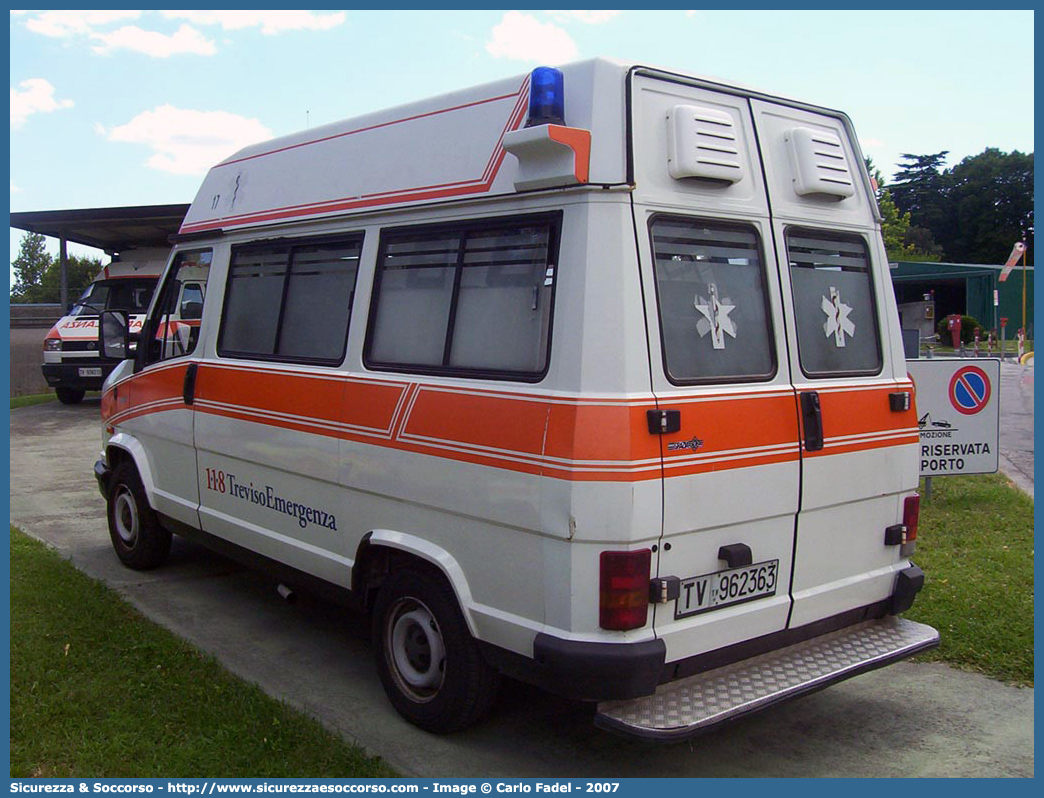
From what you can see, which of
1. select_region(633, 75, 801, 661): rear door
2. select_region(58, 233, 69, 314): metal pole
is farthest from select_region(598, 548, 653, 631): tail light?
select_region(58, 233, 69, 314): metal pole

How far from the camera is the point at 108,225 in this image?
61.4ft

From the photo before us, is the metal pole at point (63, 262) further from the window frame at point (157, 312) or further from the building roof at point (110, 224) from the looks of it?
the window frame at point (157, 312)

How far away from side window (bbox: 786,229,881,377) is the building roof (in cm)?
1435

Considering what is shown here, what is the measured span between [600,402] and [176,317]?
3878 mm

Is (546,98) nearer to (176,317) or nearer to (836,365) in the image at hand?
(836,365)

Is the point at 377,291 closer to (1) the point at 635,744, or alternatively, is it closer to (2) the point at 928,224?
(1) the point at 635,744

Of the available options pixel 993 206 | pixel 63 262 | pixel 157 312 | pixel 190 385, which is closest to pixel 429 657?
pixel 190 385

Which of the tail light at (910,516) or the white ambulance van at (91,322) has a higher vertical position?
the white ambulance van at (91,322)

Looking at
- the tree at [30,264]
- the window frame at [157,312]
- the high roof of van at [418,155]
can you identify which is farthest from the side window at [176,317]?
the tree at [30,264]

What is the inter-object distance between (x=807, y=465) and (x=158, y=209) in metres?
15.6

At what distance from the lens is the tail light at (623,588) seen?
3.53 meters

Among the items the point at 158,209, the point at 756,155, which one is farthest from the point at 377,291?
the point at 158,209

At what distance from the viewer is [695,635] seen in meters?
3.80

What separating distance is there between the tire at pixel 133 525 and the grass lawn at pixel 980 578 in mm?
5054
